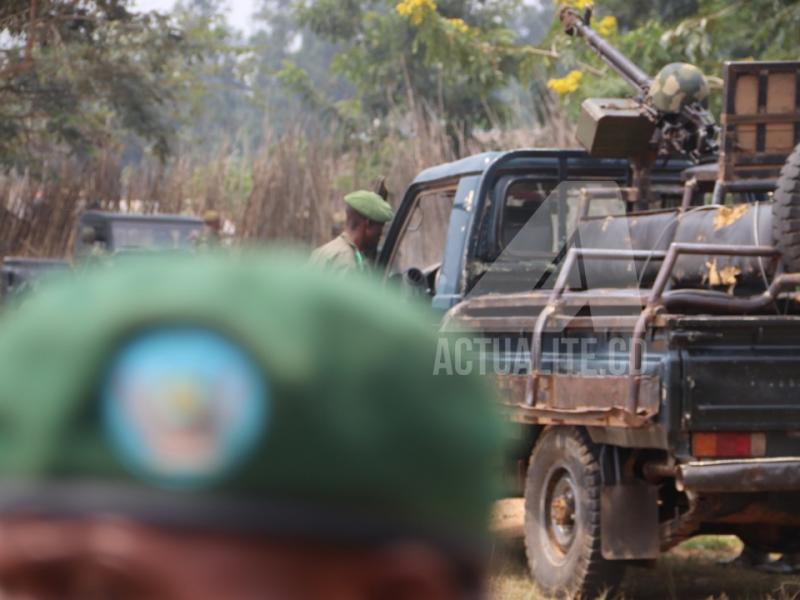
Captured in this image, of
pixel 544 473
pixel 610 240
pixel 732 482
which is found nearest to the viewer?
pixel 732 482

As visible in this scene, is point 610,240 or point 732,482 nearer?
point 732,482

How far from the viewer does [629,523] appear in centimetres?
611

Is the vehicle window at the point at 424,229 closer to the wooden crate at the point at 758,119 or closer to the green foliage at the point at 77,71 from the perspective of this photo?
the wooden crate at the point at 758,119

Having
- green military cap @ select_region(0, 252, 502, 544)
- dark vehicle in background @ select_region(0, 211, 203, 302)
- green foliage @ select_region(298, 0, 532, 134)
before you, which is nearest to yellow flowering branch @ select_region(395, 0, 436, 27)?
dark vehicle in background @ select_region(0, 211, 203, 302)

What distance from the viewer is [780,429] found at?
18.7ft

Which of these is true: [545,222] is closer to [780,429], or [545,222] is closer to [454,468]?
[780,429]

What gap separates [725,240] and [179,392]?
5.64m

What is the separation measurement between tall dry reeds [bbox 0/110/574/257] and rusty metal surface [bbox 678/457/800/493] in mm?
11627

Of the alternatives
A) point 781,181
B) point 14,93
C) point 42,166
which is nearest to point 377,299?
point 781,181

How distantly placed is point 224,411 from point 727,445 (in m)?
4.86

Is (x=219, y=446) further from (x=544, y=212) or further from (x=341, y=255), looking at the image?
(x=544, y=212)

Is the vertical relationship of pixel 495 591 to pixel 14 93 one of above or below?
below

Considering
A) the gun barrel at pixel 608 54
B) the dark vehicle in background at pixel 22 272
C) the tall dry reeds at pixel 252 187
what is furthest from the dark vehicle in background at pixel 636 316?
the tall dry reeds at pixel 252 187

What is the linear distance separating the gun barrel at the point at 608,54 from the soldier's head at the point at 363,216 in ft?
6.61
